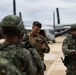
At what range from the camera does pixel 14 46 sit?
9.05 ft

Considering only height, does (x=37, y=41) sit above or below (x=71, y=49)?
above

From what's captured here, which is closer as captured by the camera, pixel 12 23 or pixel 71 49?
pixel 12 23

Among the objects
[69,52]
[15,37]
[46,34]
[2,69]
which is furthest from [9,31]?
[46,34]

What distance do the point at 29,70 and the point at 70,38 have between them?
3192mm

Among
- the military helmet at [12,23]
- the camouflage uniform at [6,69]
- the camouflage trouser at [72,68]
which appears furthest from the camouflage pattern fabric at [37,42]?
the camouflage uniform at [6,69]

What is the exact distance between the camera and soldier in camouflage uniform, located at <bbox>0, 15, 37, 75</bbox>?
2.68 m

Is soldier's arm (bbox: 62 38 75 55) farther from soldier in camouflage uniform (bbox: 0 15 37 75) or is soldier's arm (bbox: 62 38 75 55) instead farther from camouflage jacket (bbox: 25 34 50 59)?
soldier in camouflage uniform (bbox: 0 15 37 75)

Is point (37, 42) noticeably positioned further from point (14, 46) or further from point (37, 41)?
point (14, 46)

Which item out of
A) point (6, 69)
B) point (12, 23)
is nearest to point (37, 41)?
point (12, 23)

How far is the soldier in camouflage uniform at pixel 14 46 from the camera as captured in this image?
8.79ft

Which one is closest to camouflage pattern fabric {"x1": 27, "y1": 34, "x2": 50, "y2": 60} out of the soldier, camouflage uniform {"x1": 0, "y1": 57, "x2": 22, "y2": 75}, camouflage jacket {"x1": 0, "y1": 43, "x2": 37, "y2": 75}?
the soldier

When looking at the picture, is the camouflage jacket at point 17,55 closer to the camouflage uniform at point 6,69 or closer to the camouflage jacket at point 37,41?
the camouflage uniform at point 6,69

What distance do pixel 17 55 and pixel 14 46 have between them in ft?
0.28

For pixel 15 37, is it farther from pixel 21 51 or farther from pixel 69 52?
pixel 69 52
